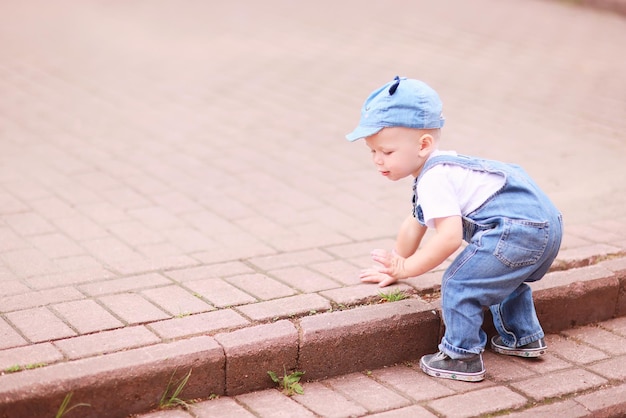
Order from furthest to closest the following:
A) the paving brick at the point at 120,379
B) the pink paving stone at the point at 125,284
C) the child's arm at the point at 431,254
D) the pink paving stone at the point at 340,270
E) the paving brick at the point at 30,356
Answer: the pink paving stone at the point at 340,270 < the pink paving stone at the point at 125,284 < the child's arm at the point at 431,254 < the paving brick at the point at 30,356 < the paving brick at the point at 120,379

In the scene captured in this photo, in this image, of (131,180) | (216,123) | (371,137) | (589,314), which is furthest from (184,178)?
(589,314)

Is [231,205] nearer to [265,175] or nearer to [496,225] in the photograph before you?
[265,175]

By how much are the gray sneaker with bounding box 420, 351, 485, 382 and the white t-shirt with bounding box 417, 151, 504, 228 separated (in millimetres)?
541

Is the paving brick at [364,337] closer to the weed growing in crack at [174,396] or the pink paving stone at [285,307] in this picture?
the pink paving stone at [285,307]

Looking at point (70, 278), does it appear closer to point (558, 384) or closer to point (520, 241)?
point (520, 241)

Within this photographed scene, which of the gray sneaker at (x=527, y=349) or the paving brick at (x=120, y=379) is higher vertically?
the gray sneaker at (x=527, y=349)

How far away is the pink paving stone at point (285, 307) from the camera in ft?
11.4

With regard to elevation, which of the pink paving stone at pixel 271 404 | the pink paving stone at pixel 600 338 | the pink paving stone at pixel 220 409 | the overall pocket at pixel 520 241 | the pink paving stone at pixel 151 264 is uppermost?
the overall pocket at pixel 520 241

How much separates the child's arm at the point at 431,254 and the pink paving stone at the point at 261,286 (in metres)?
0.43

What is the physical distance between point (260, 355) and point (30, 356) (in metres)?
0.81

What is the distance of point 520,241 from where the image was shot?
3.38m

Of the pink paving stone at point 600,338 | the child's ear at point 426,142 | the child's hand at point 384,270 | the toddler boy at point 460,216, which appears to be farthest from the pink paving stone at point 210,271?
the pink paving stone at point 600,338

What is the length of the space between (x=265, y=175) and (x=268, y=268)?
1530 mm

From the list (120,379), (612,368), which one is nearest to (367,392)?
(120,379)
